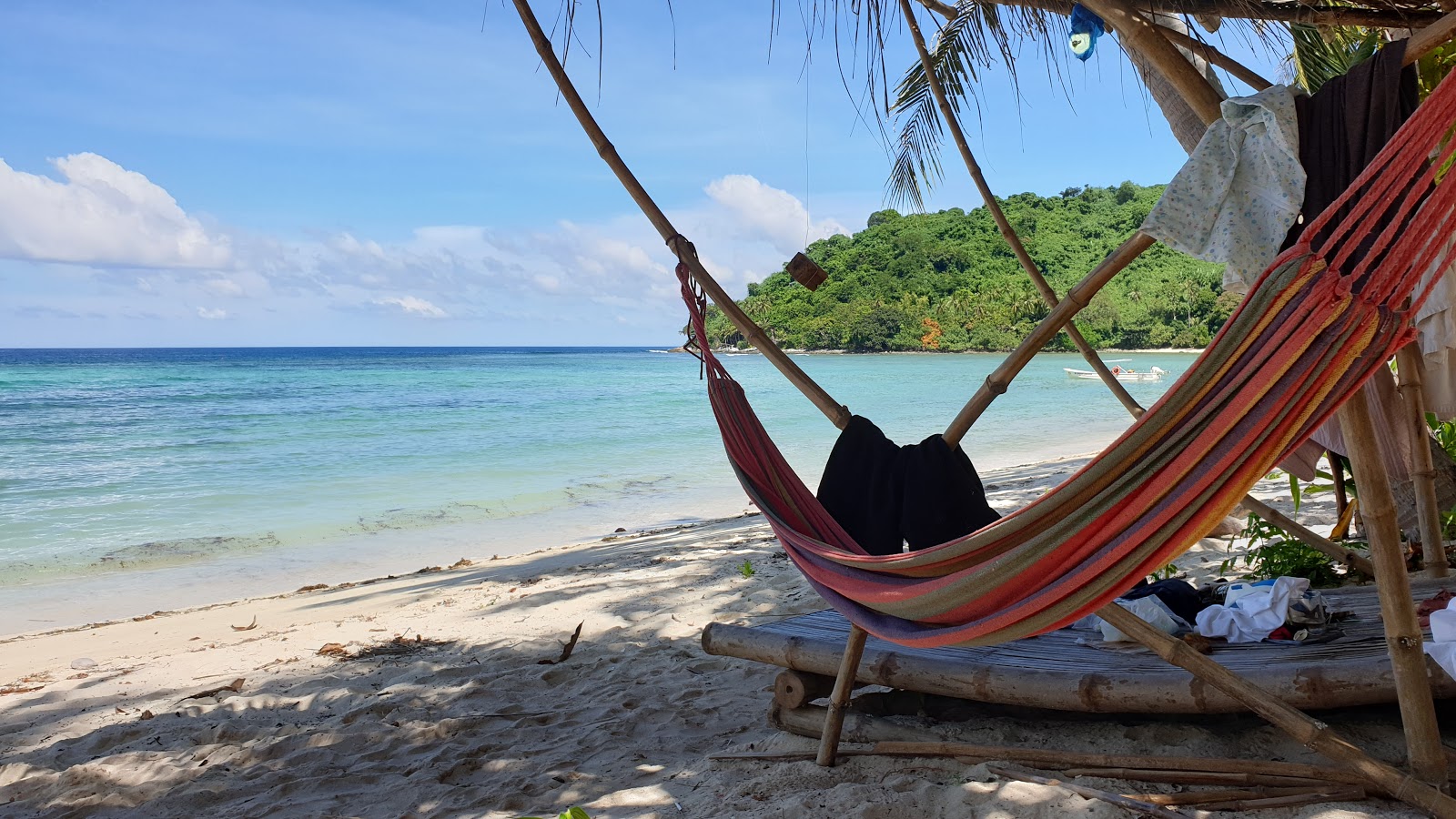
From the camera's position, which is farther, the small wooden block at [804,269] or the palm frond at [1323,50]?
the palm frond at [1323,50]

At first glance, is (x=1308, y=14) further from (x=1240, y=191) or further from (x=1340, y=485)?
(x=1340, y=485)

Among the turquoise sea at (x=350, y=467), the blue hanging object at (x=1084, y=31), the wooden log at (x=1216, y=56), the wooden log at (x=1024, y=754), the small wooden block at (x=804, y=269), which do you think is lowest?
the turquoise sea at (x=350, y=467)

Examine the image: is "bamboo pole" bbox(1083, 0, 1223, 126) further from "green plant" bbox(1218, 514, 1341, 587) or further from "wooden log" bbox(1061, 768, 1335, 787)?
"green plant" bbox(1218, 514, 1341, 587)

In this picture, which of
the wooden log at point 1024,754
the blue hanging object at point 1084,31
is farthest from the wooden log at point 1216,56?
the wooden log at point 1024,754

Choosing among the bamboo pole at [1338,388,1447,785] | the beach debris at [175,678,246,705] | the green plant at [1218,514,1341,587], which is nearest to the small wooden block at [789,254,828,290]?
the bamboo pole at [1338,388,1447,785]

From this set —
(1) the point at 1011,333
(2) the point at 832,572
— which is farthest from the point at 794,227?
(1) the point at 1011,333

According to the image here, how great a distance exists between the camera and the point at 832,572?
1484 mm

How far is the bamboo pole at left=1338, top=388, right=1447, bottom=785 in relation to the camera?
4.13 feet

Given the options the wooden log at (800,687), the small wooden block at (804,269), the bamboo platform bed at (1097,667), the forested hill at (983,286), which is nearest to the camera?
the bamboo platform bed at (1097,667)

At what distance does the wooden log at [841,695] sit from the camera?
65.3 inches

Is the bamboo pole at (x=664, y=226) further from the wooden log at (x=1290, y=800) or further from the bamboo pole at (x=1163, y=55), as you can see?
the wooden log at (x=1290, y=800)

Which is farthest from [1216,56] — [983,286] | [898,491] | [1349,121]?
[983,286]

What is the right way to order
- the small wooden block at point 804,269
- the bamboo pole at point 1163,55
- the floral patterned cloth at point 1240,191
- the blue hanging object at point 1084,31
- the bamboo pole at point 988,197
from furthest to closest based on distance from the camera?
the bamboo pole at point 988,197 → the blue hanging object at point 1084,31 → the small wooden block at point 804,269 → the bamboo pole at point 1163,55 → the floral patterned cloth at point 1240,191

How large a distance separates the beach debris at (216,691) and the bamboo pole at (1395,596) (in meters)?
2.55
